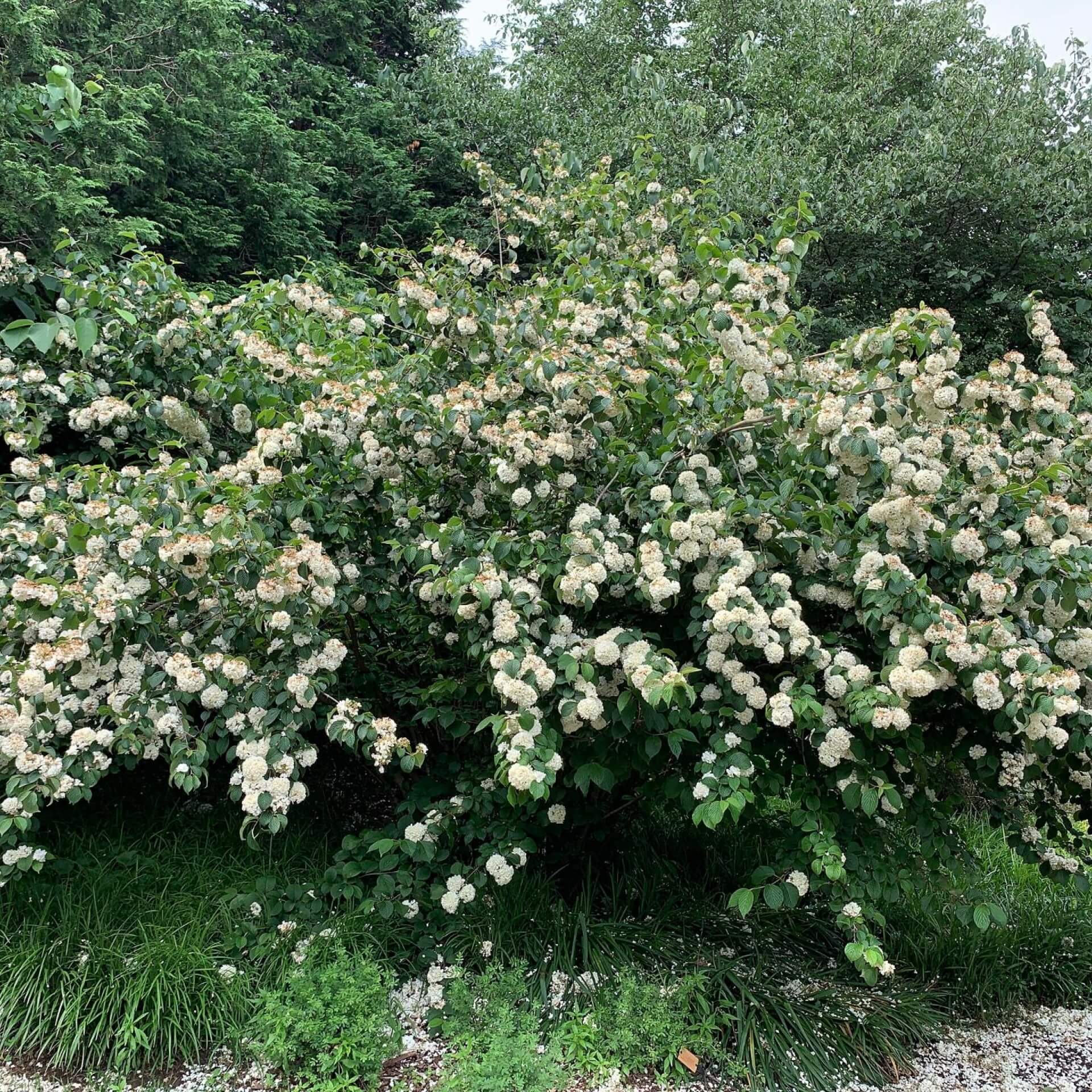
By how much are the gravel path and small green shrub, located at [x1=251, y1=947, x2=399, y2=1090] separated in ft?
0.29

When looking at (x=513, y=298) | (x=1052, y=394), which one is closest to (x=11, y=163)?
(x=513, y=298)

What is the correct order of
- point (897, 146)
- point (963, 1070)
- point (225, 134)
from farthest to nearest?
point (225, 134) < point (897, 146) < point (963, 1070)

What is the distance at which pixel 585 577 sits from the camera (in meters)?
2.37

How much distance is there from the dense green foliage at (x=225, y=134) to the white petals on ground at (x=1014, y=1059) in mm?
3590

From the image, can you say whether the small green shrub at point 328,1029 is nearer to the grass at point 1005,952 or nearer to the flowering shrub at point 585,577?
the flowering shrub at point 585,577

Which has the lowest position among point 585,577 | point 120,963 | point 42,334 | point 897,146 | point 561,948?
point 120,963

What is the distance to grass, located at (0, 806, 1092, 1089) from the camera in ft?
8.85

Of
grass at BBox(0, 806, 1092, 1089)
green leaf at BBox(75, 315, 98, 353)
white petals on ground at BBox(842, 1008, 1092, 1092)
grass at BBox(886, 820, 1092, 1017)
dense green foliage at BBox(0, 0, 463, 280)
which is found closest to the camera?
green leaf at BBox(75, 315, 98, 353)

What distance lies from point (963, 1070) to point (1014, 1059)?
242 mm

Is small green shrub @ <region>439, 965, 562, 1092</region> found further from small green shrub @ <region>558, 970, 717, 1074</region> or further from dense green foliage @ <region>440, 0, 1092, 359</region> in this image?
dense green foliage @ <region>440, 0, 1092, 359</region>

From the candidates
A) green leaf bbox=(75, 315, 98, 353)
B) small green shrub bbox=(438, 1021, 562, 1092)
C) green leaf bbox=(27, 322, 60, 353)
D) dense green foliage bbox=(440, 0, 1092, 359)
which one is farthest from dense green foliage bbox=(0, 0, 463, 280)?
small green shrub bbox=(438, 1021, 562, 1092)

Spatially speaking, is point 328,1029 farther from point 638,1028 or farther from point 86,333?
point 86,333

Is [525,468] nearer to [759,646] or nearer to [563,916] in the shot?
[759,646]

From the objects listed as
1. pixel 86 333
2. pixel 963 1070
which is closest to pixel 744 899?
pixel 963 1070
